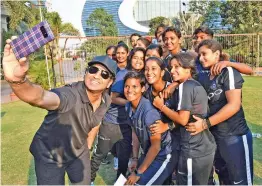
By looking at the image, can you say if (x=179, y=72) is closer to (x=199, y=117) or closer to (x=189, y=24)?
(x=199, y=117)

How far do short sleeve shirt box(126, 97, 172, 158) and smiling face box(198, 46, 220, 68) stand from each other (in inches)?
26.1

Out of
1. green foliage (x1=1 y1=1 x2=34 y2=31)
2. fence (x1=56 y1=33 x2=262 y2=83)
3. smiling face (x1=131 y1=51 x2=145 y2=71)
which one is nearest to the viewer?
smiling face (x1=131 y1=51 x2=145 y2=71)

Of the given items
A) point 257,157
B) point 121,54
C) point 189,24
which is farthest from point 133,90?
Result: point 189,24

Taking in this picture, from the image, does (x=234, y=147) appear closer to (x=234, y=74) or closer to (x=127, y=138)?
(x=234, y=74)

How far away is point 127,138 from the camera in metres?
3.71

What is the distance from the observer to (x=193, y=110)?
8.20 ft

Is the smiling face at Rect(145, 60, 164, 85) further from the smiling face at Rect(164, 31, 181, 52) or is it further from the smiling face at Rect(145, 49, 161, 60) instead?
the smiling face at Rect(164, 31, 181, 52)

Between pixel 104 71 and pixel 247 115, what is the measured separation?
538cm

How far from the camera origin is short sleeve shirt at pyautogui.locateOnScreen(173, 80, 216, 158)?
241 cm

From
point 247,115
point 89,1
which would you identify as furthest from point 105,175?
point 89,1

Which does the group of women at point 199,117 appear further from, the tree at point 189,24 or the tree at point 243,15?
the tree at point 189,24

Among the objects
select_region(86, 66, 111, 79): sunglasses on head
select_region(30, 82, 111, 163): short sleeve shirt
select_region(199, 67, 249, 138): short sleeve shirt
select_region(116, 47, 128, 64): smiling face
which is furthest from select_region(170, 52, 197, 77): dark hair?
select_region(116, 47, 128, 64): smiling face

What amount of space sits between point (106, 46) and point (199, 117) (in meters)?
12.4

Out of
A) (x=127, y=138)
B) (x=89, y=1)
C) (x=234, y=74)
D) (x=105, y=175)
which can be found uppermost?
(x=89, y=1)
